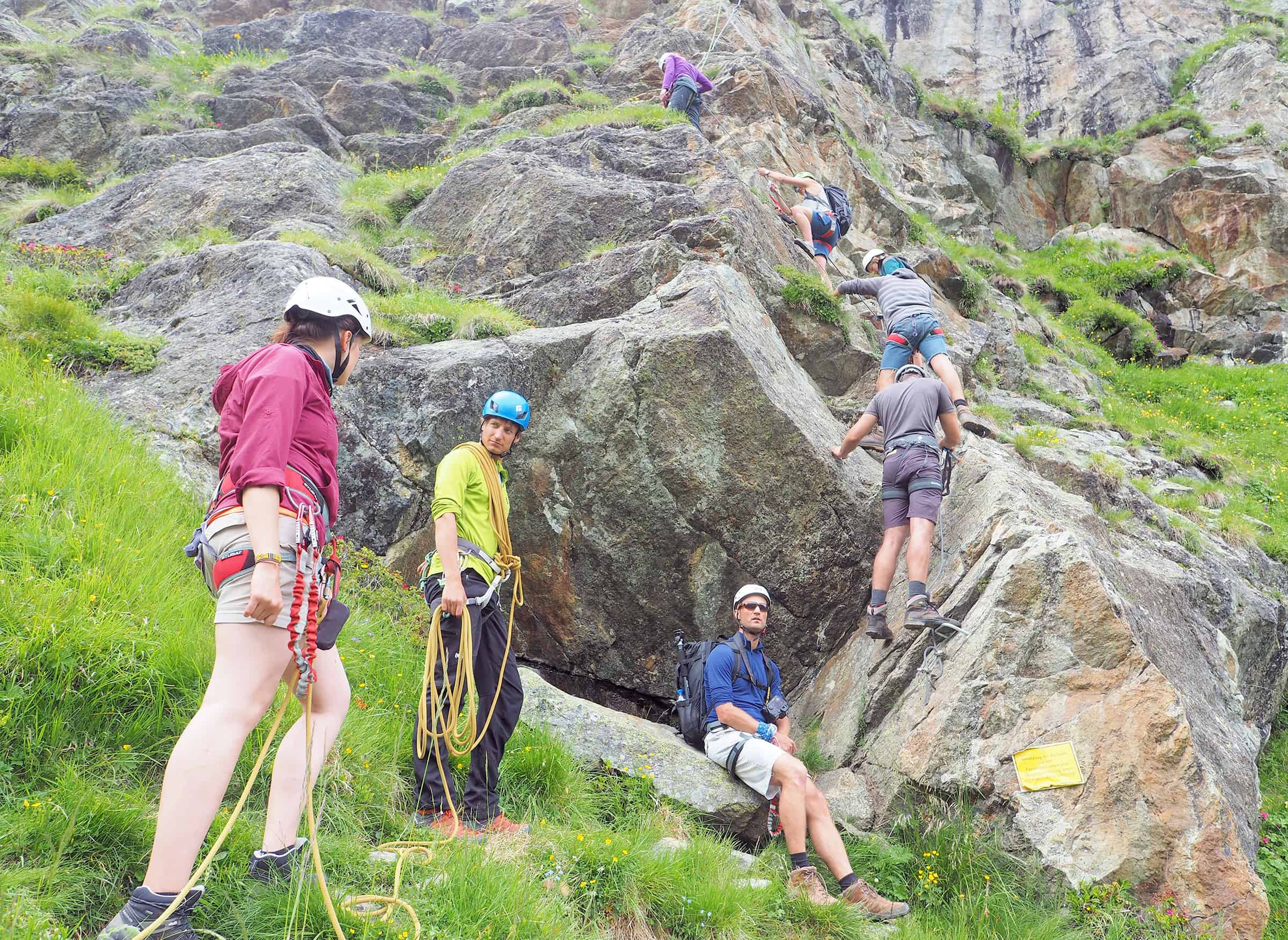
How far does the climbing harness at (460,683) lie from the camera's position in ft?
14.7

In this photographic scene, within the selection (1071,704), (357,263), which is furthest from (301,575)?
(357,263)

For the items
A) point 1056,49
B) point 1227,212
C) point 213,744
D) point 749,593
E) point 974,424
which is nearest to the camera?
point 213,744

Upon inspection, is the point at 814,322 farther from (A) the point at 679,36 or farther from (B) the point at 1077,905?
(A) the point at 679,36

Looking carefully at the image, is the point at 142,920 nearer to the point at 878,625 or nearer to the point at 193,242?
the point at 878,625

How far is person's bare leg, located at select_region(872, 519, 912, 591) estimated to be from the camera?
6430 millimetres

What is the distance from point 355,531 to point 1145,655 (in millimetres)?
6310

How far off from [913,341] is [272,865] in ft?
25.0

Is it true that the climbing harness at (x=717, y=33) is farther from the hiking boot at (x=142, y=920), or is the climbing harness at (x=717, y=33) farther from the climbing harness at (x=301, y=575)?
the hiking boot at (x=142, y=920)

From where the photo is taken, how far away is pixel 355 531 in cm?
695

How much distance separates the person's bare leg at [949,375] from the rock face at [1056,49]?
25.9 metres

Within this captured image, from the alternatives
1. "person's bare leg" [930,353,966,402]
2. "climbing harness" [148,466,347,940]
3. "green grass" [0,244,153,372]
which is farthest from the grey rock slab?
"climbing harness" [148,466,347,940]

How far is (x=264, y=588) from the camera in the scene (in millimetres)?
2783

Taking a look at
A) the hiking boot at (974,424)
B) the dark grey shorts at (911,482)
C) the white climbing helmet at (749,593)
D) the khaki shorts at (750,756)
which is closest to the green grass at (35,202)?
the white climbing helmet at (749,593)

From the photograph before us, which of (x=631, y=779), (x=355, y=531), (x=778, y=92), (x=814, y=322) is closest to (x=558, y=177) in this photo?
(x=814, y=322)
